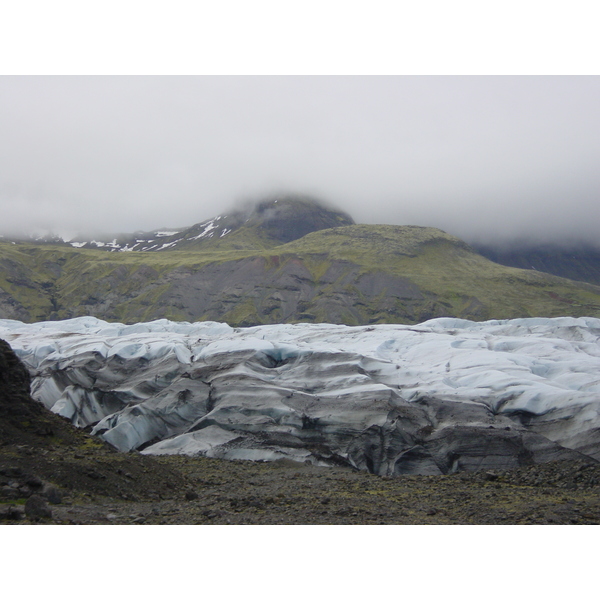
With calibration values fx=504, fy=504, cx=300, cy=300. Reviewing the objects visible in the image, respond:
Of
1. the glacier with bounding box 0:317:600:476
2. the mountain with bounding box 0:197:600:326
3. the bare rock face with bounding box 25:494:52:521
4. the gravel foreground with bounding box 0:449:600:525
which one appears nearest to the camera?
the bare rock face with bounding box 25:494:52:521

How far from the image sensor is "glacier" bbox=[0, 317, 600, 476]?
21984 millimetres

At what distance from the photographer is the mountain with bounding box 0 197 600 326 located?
438 ft

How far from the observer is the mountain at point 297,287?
13338 cm

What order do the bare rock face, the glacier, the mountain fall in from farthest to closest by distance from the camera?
the mountain → the glacier → the bare rock face

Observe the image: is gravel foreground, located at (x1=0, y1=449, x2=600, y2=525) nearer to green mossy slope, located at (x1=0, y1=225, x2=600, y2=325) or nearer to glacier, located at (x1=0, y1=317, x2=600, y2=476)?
glacier, located at (x1=0, y1=317, x2=600, y2=476)

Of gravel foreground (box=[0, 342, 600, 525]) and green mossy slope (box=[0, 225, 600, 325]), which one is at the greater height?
gravel foreground (box=[0, 342, 600, 525])

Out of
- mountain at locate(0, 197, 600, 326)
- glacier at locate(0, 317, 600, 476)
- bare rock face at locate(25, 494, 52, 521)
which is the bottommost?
mountain at locate(0, 197, 600, 326)

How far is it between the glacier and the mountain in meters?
95.9

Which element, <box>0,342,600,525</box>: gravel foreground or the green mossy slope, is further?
the green mossy slope

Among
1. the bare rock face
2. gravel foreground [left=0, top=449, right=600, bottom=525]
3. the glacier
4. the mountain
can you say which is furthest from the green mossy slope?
the bare rock face

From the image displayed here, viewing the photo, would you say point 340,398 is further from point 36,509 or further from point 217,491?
point 36,509

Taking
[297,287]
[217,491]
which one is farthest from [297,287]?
[217,491]

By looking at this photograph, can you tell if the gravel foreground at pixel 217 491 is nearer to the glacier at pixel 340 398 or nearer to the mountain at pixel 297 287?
the glacier at pixel 340 398

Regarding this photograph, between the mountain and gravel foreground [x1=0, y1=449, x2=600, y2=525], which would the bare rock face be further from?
the mountain
